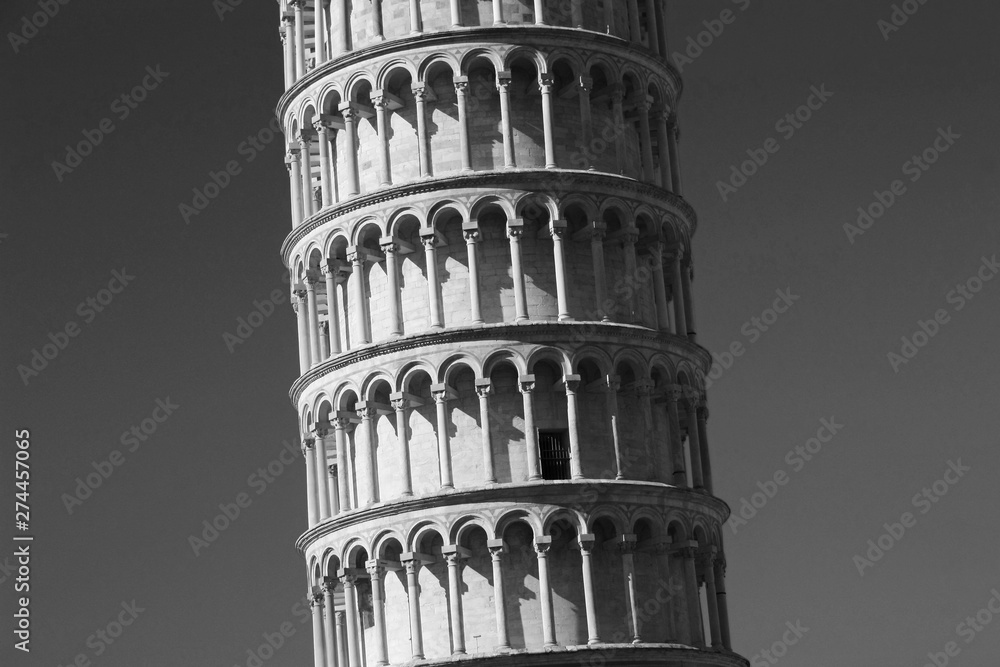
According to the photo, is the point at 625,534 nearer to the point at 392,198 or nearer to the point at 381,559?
the point at 381,559

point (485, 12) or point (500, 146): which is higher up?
point (485, 12)

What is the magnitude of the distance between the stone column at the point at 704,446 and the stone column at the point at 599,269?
148 inches

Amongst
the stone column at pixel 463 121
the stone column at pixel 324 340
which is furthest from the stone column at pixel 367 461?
the stone column at pixel 463 121

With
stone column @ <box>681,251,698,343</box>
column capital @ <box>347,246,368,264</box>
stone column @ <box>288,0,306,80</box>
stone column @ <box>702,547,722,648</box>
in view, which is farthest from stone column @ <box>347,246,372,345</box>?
stone column @ <box>702,547,722,648</box>

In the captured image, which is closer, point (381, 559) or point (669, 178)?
point (381, 559)

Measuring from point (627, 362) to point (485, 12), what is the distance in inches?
381

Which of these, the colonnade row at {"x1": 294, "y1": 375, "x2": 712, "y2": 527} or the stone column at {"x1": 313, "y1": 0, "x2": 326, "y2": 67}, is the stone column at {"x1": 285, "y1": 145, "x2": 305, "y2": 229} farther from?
the colonnade row at {"x1": 294, "y1": 375, "x2": 712, "y2": 527}

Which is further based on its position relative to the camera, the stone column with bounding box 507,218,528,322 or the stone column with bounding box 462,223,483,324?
the stone column with bounding box 507,218,528,322

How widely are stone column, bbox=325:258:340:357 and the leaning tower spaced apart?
0.15 feet

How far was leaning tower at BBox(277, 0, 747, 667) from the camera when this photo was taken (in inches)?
2095

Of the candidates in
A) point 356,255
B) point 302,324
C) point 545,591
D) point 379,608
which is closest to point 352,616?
point 379,608

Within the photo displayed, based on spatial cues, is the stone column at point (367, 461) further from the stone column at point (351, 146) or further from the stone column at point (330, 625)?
the stone column at point (351, 146)

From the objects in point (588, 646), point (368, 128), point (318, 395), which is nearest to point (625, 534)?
point (588, 646)

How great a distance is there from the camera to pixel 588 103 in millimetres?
56469
